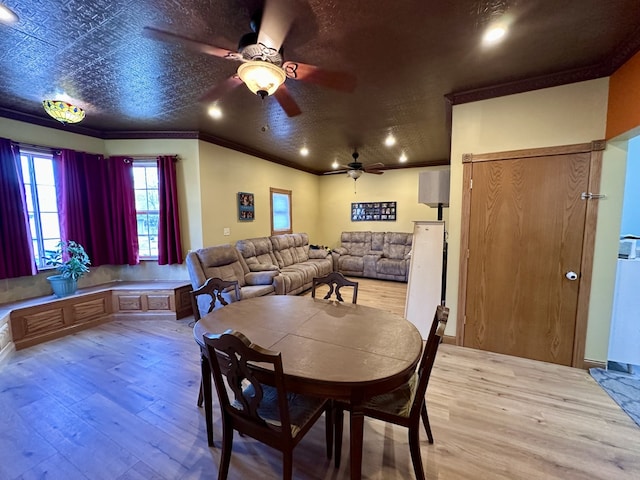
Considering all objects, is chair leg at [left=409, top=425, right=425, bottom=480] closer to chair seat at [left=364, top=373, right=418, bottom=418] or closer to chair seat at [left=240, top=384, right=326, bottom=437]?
chair seat at [left=364, top=373, right=418, bottom=418]

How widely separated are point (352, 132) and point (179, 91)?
2.39 metres

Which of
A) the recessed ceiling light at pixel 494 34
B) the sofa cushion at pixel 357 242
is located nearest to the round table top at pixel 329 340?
the recessed ceiling light at pixel 494 34

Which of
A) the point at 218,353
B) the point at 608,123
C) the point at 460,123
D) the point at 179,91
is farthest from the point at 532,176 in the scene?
the point at 179,91

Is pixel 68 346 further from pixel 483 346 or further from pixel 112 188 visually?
pixel 483 346

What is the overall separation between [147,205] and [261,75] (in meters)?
3.48

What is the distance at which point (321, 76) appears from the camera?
2346mm

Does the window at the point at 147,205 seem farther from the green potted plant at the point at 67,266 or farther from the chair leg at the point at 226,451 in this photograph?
the chair leg at the point at 226,451

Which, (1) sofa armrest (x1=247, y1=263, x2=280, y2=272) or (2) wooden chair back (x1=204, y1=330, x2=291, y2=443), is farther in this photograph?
(1) sofa armrest (x1=247, y1=263, x2=280, y2=272)

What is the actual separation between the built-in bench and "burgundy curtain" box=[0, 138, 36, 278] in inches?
18.2

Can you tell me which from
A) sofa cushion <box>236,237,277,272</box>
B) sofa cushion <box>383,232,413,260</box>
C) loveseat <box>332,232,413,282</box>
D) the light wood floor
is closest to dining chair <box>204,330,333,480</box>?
the light wood floor

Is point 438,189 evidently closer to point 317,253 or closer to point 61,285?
point 317,253

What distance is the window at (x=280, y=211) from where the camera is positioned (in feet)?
19.8

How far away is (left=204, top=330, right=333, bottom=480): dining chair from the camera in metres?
1.19

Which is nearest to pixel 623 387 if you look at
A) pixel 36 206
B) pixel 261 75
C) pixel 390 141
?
pixel 261 75
